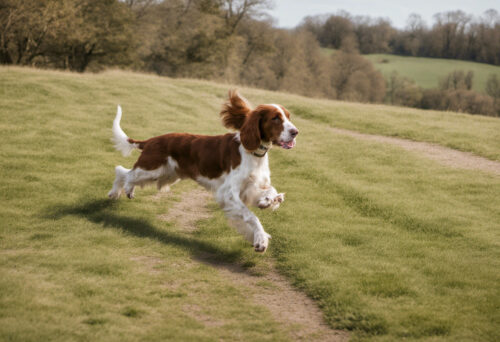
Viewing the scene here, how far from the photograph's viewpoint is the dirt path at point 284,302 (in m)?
4.18

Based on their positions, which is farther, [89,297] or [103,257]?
[103,257]

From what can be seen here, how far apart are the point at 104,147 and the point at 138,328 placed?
7.94 m

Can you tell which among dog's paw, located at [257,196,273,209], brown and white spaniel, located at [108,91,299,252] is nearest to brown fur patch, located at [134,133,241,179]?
brown and white spaniel, located at [108,91,299,252]

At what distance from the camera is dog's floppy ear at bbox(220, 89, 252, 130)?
657 centimetres

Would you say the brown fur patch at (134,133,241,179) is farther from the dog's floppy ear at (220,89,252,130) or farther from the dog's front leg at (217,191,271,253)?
the dog's front leg at (217,191,271,253)

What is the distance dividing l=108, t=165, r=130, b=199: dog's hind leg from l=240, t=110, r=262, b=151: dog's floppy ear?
248cm

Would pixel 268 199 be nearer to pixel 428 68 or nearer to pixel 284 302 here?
pixel 284 302

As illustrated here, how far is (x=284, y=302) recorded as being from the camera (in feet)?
15.8

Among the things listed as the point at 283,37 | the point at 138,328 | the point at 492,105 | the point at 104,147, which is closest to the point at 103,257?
the point at 138,328

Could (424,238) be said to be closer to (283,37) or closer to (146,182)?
(146,182)

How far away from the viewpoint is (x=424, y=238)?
673 centimetres

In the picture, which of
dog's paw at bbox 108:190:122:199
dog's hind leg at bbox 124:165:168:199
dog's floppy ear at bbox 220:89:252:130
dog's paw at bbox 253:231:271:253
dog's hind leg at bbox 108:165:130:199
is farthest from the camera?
dog's paw at bbox 108:190:122:199

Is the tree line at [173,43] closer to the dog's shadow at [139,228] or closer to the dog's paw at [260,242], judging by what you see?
the dog's shadow at [139,228]

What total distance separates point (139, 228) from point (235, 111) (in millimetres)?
2255
